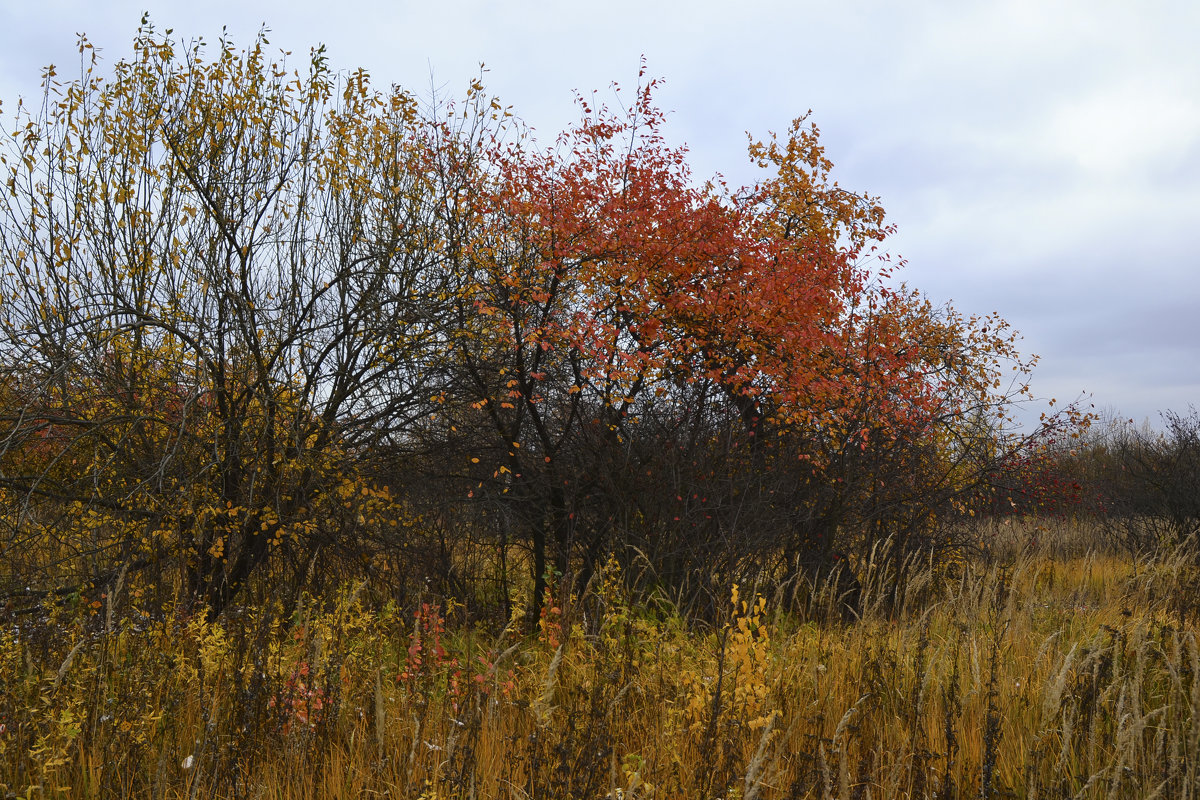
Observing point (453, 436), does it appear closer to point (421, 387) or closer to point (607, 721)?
point (421, 387)

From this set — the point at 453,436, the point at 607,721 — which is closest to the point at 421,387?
the point at 453,436

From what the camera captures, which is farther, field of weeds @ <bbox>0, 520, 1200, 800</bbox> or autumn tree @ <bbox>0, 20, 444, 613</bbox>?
autumn tree @ <bbox>0, 20, 444, 613</bbox>

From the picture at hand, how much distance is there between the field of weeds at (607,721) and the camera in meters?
2.58

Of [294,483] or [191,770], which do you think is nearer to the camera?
[191,770]

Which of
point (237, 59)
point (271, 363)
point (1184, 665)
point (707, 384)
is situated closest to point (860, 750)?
point (1184, 665)

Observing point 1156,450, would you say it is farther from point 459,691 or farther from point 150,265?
point 150,265

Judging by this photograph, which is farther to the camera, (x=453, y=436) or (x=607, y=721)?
(x=453, y=436)

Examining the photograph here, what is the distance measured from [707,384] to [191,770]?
5.74 metres

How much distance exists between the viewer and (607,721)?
2.96m

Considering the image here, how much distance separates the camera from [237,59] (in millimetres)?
6797

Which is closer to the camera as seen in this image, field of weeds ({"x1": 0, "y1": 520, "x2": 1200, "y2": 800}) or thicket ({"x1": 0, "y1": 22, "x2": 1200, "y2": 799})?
field of weeds ({"x1": 0, "y1": 520, "x2": 1200, "y2": 800})

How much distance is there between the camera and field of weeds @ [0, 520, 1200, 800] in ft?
8.46

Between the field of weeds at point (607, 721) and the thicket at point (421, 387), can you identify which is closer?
the field of weeds at point (607, 721)

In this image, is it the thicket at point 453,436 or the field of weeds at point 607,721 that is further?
the thicket at point 453,436
